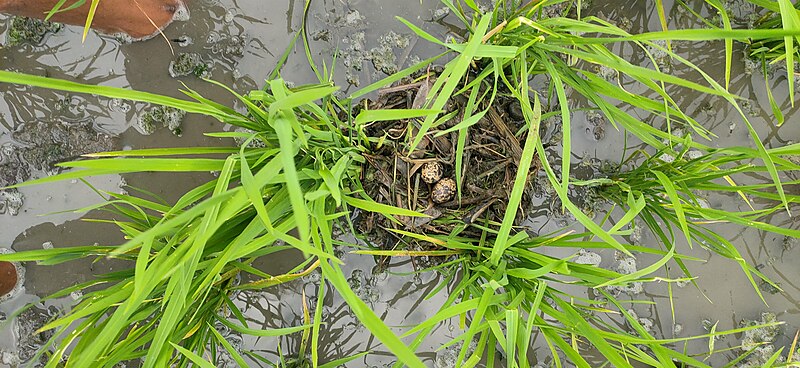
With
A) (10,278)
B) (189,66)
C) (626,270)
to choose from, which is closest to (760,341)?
(626,270)

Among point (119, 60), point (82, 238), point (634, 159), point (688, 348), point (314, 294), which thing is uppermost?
point (634, 159)

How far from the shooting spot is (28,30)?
2.34 ft

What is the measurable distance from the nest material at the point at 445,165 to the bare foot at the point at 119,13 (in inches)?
13.2

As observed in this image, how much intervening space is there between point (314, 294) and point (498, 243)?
1.13 ft

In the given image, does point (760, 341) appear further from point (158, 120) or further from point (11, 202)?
point (11, 202)

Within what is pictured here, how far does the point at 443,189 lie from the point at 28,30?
64 cm

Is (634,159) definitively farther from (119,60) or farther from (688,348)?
(119,60)

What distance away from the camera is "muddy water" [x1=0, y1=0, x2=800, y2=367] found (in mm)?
718

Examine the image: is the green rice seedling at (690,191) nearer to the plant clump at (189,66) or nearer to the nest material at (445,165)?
the nest material at (445,165)

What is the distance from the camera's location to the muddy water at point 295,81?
28.3 inches

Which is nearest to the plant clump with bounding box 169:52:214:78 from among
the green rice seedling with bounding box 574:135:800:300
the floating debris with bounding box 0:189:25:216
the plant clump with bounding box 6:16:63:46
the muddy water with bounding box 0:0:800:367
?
the muddy water with bounding box 0:0:800:367

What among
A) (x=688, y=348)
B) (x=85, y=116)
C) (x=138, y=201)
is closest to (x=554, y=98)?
(x=688, y=348)

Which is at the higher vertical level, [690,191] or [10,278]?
[690,191]

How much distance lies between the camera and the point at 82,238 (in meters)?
0.75
